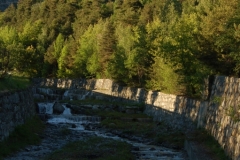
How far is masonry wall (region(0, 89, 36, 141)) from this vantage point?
22.5m

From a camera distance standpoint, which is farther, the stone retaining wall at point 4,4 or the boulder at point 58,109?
the stone retaining wall at point 4,4

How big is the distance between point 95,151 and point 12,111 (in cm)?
671

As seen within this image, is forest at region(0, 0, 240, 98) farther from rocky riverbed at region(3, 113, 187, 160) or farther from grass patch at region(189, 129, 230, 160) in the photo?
rocky riverbed at region(3, 113, 187, 160)

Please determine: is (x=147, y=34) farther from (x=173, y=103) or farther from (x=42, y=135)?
(x=42, y=135)

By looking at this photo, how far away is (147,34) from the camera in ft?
160

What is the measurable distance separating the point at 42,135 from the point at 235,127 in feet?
53.7

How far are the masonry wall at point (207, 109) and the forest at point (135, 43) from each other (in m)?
1.58

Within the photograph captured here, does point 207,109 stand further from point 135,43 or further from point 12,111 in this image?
point 135,43

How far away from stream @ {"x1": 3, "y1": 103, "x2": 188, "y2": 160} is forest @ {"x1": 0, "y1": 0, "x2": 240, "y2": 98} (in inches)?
250

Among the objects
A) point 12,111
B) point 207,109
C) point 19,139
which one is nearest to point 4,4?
point 12,111

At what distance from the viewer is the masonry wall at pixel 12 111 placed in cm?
2245

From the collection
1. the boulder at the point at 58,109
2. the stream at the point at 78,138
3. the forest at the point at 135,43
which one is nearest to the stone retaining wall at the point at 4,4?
the forest at the point at 135,43

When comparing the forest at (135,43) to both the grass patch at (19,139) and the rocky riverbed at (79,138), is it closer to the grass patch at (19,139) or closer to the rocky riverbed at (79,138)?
the grass patch at (19,139)

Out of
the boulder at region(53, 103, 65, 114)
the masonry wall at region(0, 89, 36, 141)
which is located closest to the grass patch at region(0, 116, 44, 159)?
the masonry wall at region(0, 89, 36, 141)
